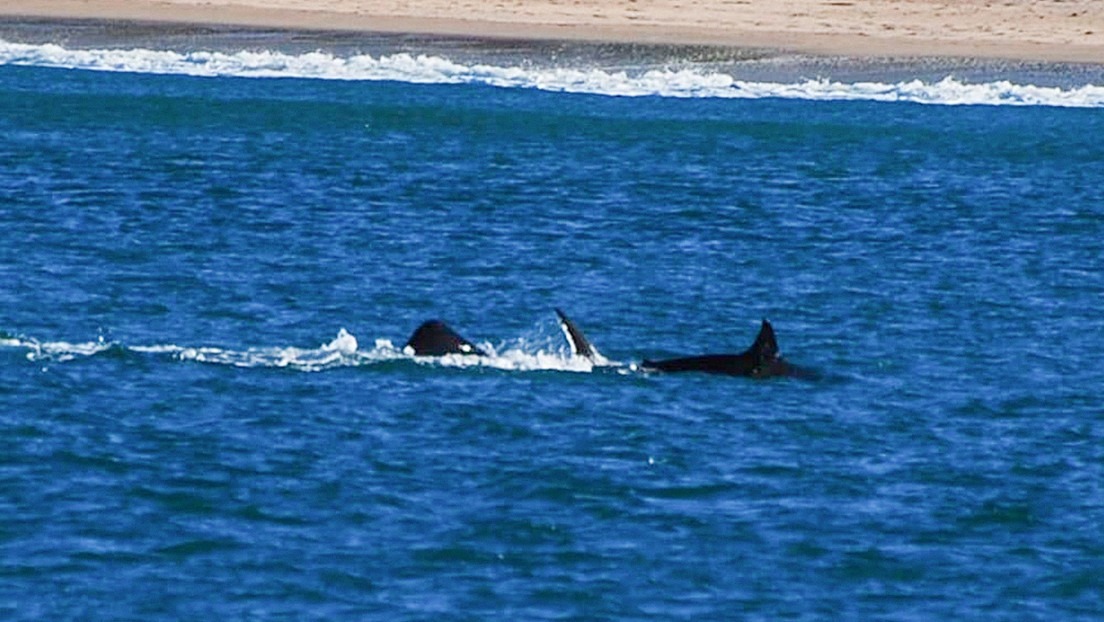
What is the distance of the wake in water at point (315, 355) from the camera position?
24.9 meters

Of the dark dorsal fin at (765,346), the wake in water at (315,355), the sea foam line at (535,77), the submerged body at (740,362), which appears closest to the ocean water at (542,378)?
the wake in water at (315,355)

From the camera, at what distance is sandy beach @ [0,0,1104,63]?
2386 inches

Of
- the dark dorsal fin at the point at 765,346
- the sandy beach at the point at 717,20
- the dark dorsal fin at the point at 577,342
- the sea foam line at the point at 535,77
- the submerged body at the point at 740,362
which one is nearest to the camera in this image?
the dark dorsal fin at the point at 765,346

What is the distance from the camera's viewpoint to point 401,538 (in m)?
18.8

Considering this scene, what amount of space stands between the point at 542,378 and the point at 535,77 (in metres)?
33.8

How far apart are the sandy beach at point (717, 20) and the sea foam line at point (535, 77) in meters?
3.20

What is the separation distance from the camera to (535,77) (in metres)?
57.7

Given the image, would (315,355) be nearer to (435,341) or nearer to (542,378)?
(435,341)

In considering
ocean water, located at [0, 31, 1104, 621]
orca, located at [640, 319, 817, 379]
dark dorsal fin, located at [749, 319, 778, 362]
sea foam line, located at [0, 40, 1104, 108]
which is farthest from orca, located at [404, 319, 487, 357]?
sea foam line, located at [0, 40, 1104, 108]

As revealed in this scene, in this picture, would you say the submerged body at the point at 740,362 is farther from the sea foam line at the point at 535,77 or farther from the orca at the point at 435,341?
the sea foam line at the point at 535,77

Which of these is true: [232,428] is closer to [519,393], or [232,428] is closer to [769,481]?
[519,393]

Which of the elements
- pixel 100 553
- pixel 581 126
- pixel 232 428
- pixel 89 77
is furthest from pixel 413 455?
pixel 89 77

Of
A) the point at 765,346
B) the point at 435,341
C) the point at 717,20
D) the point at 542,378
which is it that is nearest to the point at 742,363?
the point at 765,346

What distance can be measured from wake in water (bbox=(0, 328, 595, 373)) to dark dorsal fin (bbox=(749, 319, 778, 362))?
1.60 meters
